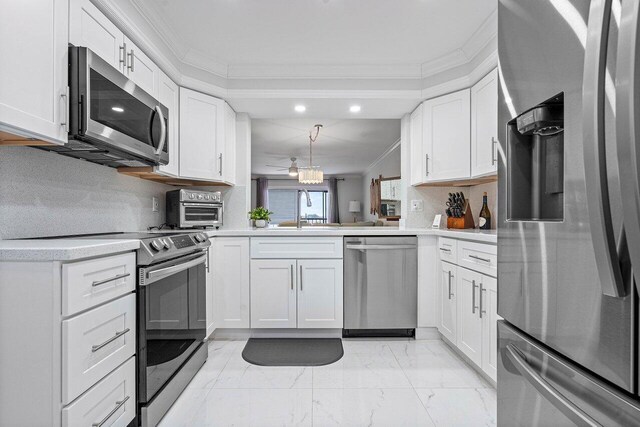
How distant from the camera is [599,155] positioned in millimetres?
557

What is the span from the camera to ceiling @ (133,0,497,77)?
214cm

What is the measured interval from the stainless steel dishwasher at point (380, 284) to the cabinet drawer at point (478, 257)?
→ 564 millimetres

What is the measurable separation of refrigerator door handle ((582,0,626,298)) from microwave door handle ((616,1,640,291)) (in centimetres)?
4

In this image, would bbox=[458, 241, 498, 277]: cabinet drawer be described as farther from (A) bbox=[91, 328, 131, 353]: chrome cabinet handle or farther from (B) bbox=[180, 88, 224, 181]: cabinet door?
(B) bbox=[180, 88, 224, 181]: cabinet door

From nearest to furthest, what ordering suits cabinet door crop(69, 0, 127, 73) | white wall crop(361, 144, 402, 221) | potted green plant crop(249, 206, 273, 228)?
1. cabinet door crop(69, 0, 127, 73)
2. potted green plant crop(249, 206, 273, 228)
3. white wall crop(361, 144, 402, 221)

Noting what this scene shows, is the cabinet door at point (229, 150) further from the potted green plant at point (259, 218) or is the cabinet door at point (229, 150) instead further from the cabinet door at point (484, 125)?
the cabinet door at point (484, 125)

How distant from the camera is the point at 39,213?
1.67 meters

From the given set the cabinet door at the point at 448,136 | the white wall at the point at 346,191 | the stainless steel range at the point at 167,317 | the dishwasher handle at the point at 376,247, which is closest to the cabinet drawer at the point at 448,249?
the dishwasher handle at the point at 376,247

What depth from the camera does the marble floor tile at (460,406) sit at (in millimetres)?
1742

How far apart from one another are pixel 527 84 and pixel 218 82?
8.67 feet

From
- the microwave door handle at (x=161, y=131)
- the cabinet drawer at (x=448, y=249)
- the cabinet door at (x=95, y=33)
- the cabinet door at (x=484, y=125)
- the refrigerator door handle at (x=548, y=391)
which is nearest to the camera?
the refrigerator door handle at (x=548, y=391)

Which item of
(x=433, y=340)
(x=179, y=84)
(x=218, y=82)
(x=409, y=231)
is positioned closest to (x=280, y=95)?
(x=218, y=82)

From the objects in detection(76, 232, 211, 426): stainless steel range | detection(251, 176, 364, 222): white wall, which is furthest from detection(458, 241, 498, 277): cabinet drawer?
detection(251, 176, 364, 222): white wall

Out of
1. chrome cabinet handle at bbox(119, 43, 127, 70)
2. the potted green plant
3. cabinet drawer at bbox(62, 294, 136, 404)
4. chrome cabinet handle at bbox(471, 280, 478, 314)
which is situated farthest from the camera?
the potted green plant
